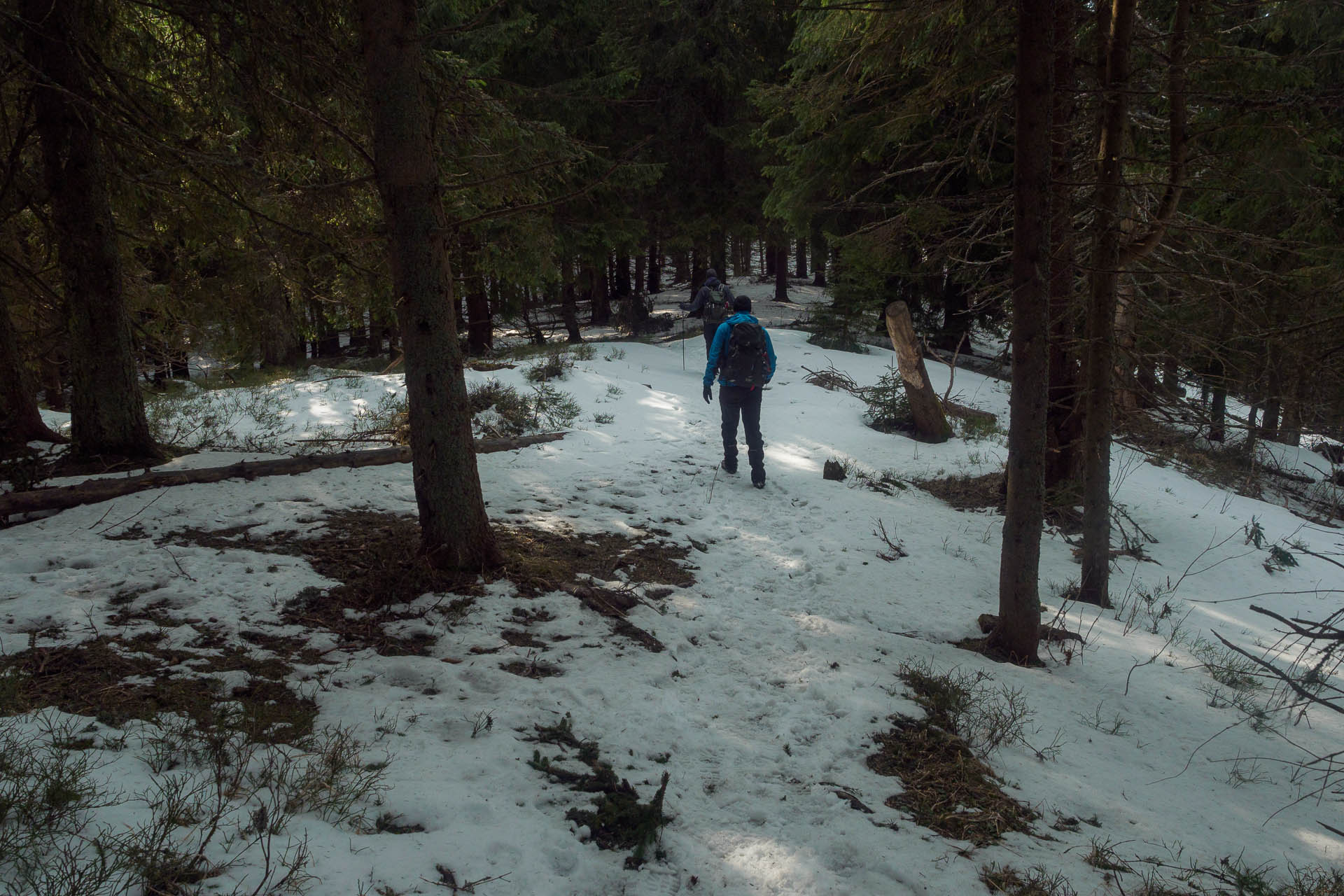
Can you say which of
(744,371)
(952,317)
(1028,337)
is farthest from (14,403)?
(952,317)

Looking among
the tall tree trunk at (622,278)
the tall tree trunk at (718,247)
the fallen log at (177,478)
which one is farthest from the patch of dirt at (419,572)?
the tall tree trunk at (622,278)

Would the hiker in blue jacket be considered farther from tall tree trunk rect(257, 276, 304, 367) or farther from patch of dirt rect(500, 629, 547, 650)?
tall tree trunk rect(257, 276, 304, 367)

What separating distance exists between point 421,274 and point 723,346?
15.6 feet

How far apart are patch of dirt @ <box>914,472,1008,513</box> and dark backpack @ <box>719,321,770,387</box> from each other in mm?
2803

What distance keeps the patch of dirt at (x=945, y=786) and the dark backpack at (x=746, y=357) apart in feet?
17.1

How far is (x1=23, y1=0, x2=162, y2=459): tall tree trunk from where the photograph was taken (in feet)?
19.2

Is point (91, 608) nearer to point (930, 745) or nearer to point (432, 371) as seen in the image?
point (432, 371)

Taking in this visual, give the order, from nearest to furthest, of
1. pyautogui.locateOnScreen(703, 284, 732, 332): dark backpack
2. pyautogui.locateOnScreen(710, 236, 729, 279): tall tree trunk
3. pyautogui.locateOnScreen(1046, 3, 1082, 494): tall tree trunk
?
1. pyautogui.locateOnScreen(1046, 3, 1082, 494): tall tree trunk
2. pyautogui.locateOnScreen(703, 284, 732, 332): dark backpack
3. pyautogui.locateOnScreen(710, 236, 729, 279): tall tree trunk

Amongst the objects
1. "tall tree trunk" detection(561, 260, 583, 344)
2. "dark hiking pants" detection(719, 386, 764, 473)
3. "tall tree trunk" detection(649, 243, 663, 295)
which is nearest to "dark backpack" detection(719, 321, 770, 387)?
"dark hiking pants" detection(719, 386, 764, 473)

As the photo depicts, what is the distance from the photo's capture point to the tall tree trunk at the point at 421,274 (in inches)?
174

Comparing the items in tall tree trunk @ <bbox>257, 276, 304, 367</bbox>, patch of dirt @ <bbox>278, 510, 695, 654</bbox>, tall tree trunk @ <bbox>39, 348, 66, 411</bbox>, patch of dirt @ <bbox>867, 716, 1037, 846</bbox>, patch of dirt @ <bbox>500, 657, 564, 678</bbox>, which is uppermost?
tall tree trunk @ <bbox>257, 276, 304, 367</bbox>

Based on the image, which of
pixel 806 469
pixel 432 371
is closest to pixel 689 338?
pixel 806 469

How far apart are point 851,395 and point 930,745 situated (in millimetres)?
10187

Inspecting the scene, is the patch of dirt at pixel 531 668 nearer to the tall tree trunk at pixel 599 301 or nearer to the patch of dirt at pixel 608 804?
the patch of dirt at pixel 608 804
